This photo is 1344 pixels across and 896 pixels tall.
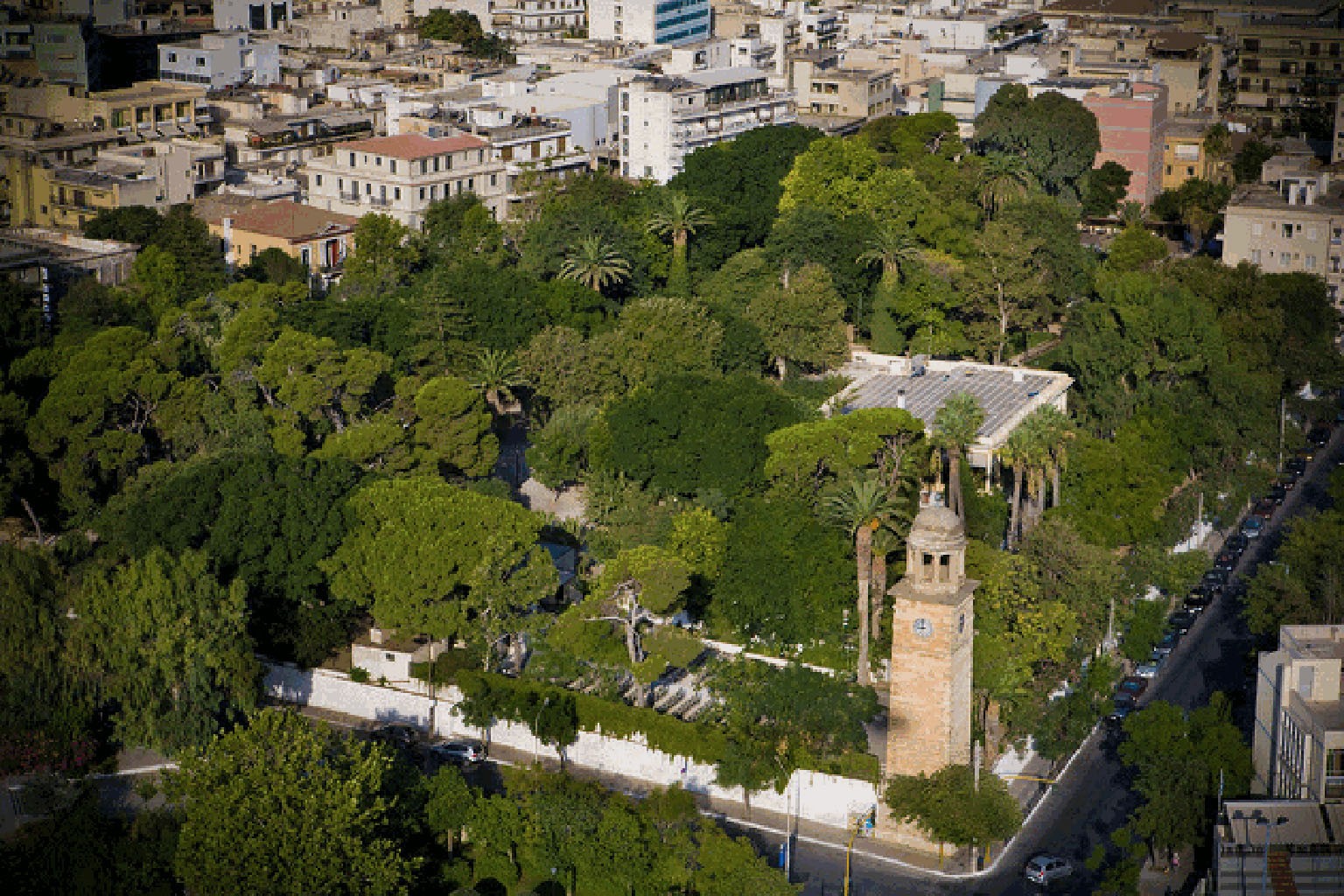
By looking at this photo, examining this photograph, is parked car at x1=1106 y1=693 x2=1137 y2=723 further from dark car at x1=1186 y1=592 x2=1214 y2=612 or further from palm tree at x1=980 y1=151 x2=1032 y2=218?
palm tree at x1=980 y1=151 x2=1032 y2=218

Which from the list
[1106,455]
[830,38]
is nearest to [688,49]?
[830,38]

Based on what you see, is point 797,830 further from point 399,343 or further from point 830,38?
point 830,38

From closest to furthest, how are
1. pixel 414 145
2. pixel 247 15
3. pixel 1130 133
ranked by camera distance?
pixel 414 145, pixel 1130 133, pixel 247 15

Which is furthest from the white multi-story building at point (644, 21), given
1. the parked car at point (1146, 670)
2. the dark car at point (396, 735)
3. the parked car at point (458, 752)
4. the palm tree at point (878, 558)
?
the parked car at point (458, 752)

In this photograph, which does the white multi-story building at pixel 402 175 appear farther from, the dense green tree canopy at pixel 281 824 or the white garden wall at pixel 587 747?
the dense green tree canopy at pixel 281 824

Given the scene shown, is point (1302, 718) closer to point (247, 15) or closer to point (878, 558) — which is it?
point (878, 558)

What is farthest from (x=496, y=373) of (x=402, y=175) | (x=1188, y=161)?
(x=1188, y=161)

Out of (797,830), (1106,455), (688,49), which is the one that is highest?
(688,49)
